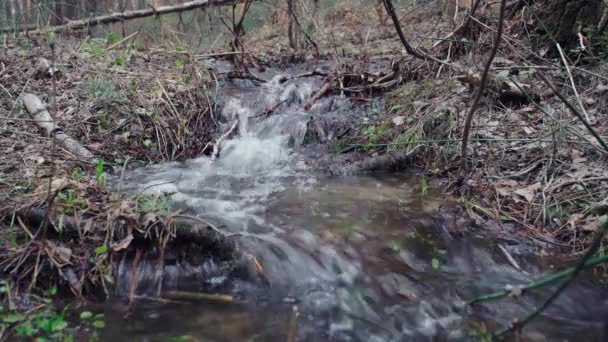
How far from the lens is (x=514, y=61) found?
5074 millimetres

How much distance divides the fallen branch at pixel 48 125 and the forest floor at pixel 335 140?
0.11 metres

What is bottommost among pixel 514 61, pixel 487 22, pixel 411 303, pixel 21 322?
pixel 411 303

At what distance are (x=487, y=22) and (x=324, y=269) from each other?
4.65 m

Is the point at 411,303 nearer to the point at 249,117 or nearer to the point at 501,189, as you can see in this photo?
the point at 501,189

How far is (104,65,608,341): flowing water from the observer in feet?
7.18

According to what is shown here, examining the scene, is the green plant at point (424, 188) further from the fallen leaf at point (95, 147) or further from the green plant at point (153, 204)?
the fallen leaf at point (95, 147)

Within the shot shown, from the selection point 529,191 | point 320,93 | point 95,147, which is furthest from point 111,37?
point 529,191

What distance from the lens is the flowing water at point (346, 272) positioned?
86.2 inches

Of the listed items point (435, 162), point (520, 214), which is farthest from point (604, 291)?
point (435, 162)

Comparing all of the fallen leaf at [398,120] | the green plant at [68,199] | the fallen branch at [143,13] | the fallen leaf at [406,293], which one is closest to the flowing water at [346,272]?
the fallen leaf at [406,293]

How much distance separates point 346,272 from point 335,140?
9.53 ft

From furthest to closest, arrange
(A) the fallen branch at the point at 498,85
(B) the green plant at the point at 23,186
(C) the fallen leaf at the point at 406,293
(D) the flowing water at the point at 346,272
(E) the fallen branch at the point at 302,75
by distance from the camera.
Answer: (E) the fallen branch at the point at 302,75 < (A) the fallen branch at the point at 498,85 < (B) the green plant at the point at 23,186 < (C) the fallen leaf at the point at 406,293 < (D) the flowing water at the point at 346,272

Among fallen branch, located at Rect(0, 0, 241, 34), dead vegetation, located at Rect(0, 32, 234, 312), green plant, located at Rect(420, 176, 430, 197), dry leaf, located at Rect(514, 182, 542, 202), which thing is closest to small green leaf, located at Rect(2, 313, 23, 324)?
dead vegetation, located at Rect(0, 32, 234, 312)

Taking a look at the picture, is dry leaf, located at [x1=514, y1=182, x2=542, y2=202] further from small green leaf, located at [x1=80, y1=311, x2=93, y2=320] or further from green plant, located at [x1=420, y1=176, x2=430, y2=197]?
small green leaf, located at [x1=80, y1=311, x2=93, y2=320]
